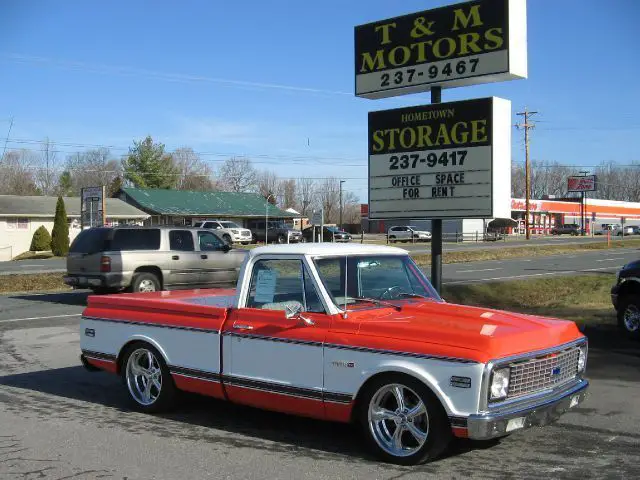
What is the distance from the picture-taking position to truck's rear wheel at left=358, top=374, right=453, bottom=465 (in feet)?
16.3

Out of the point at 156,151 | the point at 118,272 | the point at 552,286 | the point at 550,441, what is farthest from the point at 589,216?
the point at 550,441

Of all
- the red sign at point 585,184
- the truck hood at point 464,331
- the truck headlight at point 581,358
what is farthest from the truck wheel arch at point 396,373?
the red sign at point 585,184

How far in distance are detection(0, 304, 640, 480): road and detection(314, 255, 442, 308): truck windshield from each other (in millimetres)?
1217

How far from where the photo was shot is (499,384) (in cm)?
486

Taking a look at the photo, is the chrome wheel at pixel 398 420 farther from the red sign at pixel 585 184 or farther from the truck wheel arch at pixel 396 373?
the red sign at pixel 585 184

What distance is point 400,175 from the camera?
11805mm

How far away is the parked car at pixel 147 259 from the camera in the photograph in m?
16.5

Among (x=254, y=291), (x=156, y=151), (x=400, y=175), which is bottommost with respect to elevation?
(x=254, y=291)

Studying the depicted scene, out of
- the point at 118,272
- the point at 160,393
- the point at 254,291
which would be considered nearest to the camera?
the point at 254,291

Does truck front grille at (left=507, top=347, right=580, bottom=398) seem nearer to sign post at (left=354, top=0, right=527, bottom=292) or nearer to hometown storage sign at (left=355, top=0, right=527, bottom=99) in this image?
sign post at (left=354, top=0, right=527, bottom=292)

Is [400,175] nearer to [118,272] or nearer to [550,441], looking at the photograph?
[550,441]

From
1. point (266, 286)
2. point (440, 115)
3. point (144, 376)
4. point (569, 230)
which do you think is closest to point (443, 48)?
point (440, 115)

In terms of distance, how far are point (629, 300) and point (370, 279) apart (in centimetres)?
661

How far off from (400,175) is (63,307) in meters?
9.35
